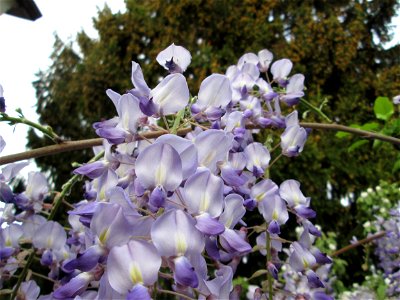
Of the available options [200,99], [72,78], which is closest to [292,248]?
[200,99]

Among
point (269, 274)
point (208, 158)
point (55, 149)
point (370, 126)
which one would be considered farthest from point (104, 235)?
point (370, 126)

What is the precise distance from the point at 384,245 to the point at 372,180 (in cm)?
521

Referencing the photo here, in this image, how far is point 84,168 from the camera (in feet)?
2.27

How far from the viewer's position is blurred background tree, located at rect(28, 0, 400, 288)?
299 inches

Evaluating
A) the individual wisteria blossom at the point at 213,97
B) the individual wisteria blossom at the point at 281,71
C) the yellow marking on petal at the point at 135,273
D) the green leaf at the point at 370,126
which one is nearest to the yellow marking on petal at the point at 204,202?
the yellow marking on petal at the point at 135,273

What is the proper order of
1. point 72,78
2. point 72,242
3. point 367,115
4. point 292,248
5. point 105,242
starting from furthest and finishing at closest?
point 72,78 → point 367,115 → point 72,242 → point 292,248 → point 105,242

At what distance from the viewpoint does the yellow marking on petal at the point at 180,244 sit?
501 millimetres

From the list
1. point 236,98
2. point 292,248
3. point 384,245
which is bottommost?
point 384,245

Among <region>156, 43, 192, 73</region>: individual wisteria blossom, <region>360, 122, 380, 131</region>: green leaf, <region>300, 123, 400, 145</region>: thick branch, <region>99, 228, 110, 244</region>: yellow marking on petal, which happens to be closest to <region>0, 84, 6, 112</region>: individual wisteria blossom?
<region>156, 43, 192, 73</region>: individual wisteria blossom

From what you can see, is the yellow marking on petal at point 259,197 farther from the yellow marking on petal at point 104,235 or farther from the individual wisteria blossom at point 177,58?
the yellow marking on petal at point 104,235

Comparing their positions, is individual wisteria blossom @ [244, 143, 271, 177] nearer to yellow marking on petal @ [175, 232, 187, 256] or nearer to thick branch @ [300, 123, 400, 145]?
thick branch @ [300, 123, 400, 145]

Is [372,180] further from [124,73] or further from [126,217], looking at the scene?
[126,217]

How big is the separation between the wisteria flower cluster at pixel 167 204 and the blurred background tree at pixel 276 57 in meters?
6.35

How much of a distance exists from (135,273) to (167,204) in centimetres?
9
